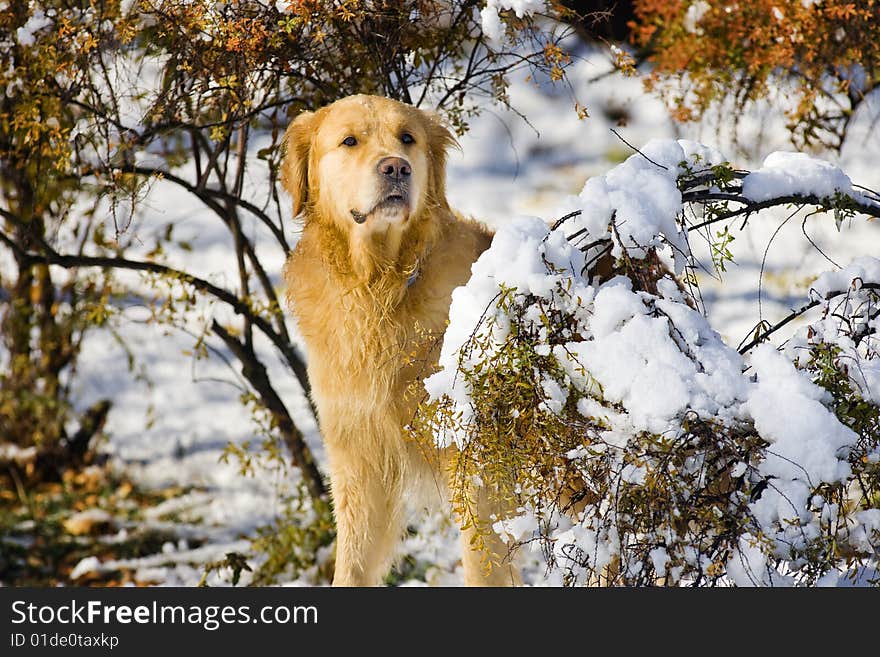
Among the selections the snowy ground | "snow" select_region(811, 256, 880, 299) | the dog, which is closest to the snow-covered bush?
"snow" select_region(811, 256, 880, 299)

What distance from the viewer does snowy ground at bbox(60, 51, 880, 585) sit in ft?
21.3

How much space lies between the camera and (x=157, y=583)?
18.5 feet

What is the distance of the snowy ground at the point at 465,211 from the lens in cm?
648

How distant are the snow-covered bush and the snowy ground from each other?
8.50 feet

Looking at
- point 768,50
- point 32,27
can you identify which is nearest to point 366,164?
point 32,27

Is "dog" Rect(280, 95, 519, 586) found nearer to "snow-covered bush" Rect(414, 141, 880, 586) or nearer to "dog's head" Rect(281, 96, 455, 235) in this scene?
"dog's head" Rect(281, 96, 455, 235)

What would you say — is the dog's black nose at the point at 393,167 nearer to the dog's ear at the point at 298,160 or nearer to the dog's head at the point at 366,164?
the dog's head at the point at 366,164

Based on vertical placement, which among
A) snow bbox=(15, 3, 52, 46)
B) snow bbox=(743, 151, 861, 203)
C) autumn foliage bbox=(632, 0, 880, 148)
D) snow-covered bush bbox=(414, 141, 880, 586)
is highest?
autumn foliage bbox=(632, 0, 880, 148)

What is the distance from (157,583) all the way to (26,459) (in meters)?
1.90

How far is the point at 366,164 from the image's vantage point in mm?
3547

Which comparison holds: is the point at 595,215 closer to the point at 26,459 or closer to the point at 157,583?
the point at 157,583

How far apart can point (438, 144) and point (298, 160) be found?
565 millimetres

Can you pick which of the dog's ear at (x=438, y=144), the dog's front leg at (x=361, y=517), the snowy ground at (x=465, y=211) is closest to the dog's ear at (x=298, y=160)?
the dog's ear at (x=438, y=144)

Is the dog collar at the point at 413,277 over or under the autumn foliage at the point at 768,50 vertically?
under
